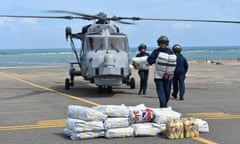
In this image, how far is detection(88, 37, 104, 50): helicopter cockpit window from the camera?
15365 millimetres

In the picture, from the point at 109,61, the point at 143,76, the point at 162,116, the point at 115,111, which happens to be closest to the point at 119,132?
the point at 115,111

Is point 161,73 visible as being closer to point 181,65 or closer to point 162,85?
point 162,85

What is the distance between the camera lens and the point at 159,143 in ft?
23.5

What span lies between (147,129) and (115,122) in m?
0.59

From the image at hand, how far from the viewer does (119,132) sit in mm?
7574

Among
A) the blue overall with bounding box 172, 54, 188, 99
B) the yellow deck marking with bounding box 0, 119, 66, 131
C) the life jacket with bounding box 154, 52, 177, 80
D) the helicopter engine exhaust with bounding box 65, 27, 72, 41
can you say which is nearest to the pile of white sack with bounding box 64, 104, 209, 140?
the yellow deck marking with bounding box 0, 119, 66, 131

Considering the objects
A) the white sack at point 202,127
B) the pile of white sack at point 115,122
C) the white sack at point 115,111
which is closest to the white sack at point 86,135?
the pile of white sack at point 115,122

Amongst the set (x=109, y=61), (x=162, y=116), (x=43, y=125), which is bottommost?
(x=43, y=125)

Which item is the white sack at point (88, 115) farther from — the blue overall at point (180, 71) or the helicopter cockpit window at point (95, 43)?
the helicopter cockpit window at point (95, 43)

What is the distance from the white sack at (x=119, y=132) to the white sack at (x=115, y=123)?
7 cm

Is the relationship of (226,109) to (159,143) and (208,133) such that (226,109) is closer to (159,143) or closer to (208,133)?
(208,133)

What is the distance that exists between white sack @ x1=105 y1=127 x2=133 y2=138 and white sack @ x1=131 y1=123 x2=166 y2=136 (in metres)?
0.11

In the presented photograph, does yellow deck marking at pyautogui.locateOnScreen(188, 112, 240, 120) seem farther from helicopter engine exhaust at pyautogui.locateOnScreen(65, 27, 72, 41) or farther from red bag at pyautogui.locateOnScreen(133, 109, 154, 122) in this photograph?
helicopter engine exhaust at pyautogui.locateOnScreen(65, 27, 72, 41)

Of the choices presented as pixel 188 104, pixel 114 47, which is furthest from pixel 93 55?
pixel 188 104
